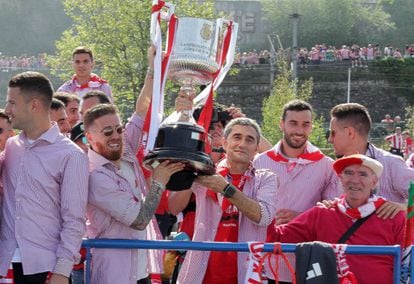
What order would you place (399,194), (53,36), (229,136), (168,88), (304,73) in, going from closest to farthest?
(229,136), (399,194), (168,88), (304,73), (53,36)

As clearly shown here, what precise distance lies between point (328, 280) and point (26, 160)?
1768 millimetres

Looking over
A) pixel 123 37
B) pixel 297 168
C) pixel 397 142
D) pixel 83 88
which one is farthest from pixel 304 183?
pixel 123 37

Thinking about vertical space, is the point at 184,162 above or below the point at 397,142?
below

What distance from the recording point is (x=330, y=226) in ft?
15.8

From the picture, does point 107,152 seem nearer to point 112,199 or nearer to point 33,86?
point 112,199

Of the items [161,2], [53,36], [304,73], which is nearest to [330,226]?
[161,2]

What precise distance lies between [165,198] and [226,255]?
776 mm

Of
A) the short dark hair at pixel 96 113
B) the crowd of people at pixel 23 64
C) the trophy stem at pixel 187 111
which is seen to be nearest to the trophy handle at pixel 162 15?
the trophy stem at pixel 187 111

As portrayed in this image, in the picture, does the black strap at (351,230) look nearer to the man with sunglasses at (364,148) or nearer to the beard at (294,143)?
the man with sunglasses at (364,148)

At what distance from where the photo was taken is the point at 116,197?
14.7 feet

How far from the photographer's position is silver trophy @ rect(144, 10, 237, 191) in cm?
435

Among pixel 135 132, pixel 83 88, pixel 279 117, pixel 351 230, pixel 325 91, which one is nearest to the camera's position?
pixel 351 230

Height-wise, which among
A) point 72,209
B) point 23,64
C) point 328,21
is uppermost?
point 328,21

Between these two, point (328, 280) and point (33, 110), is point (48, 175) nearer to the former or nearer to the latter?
point (33, 110)
